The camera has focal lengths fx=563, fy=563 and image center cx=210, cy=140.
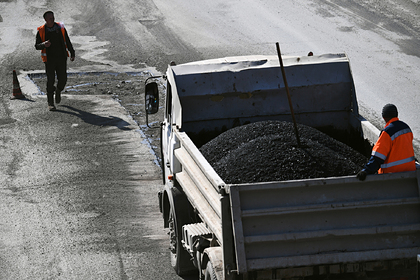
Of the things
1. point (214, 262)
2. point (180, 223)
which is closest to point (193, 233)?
point (214, 262)

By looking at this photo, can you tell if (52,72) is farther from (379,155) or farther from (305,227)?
(305,227)

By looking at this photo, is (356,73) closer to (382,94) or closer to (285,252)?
(382,94)

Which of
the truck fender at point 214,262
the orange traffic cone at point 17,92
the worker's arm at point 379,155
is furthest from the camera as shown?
the orange traffic cone at point 17,92

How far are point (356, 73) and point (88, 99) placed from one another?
6.02m

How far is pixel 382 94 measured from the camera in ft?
37.6

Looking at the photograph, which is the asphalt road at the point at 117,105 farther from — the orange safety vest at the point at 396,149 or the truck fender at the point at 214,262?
the orange safety vest at the point at 396,149

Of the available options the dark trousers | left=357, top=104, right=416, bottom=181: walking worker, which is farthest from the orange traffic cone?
left=357, top=104, right=416, bottom=181: walking worker

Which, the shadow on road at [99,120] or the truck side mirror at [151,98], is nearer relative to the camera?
the truck side mirror at [151,98]

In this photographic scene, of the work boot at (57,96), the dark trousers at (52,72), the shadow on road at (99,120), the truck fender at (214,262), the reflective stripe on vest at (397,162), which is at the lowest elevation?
the shadow on road at (99,120)

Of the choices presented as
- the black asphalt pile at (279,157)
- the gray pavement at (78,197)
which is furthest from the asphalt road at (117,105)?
the black asphalt pile at (279,157)

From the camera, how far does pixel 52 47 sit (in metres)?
11.7

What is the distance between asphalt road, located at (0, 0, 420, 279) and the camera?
6.80m

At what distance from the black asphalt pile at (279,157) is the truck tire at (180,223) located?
1.76 ft

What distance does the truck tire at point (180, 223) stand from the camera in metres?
5.91
